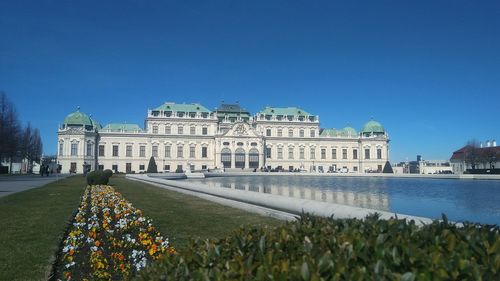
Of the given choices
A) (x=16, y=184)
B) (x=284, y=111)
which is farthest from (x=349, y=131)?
(x=16, y=184)

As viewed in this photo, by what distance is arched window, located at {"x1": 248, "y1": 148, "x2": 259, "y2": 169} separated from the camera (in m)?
92.0

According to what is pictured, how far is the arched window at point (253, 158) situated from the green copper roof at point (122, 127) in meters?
26.5

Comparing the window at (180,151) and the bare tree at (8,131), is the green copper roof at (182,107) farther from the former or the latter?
the bare tree at (8,131)

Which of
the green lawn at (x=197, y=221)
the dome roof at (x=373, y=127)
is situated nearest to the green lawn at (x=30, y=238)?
the green lawn at (x=197, y=221)

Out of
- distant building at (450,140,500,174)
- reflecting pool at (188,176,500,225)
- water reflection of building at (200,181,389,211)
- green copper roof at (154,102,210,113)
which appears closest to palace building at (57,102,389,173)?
green copper roof at (154,102,210,113)

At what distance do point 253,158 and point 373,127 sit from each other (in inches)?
1311

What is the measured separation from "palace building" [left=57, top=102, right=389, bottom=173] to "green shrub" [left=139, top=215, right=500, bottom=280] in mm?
81534

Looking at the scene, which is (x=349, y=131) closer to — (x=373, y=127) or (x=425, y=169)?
(x=373, y=127)

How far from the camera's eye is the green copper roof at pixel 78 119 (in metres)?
87.4

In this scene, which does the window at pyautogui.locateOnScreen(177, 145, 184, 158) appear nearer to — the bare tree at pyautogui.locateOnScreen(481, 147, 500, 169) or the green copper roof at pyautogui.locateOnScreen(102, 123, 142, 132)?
the green copper roof at pyautogui.locateOnScreen(102, 123, 142, 132)

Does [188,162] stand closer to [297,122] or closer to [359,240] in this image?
[297,122]

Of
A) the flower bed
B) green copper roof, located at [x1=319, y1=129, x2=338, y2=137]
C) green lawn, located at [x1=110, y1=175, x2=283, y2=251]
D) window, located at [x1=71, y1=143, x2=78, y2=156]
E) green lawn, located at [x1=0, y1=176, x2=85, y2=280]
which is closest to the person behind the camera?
the flower bed

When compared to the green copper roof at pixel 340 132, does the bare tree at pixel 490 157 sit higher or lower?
lower

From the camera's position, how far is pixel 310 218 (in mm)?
4027
